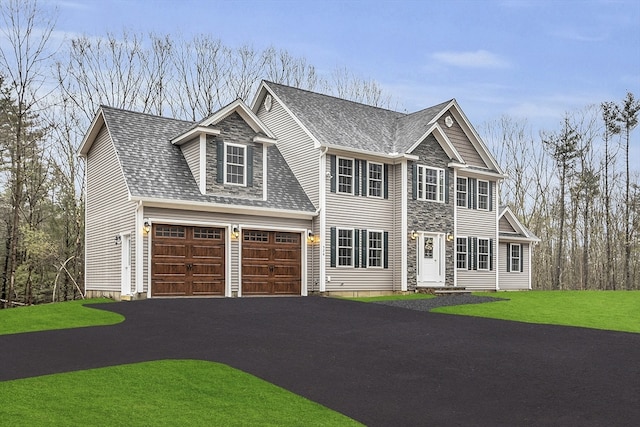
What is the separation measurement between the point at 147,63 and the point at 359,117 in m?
15.5

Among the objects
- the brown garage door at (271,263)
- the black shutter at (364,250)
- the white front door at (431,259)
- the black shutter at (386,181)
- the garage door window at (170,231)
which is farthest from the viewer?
the white front door at (431,259)

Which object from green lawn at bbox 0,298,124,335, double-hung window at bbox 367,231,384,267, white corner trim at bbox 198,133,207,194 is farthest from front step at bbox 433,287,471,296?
green lawn at bbox 0,298,124,335

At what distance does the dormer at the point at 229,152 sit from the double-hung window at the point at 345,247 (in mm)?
3456

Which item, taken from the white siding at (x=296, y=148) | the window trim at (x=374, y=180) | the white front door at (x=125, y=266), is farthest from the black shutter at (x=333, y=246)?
the white front door at (x=125, y=266)

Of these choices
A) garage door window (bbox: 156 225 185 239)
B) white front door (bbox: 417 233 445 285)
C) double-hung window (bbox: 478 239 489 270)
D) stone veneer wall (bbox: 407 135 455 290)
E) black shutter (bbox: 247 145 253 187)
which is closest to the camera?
garage door window (bbox: 156 225 185 239)

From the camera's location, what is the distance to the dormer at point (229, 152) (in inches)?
843

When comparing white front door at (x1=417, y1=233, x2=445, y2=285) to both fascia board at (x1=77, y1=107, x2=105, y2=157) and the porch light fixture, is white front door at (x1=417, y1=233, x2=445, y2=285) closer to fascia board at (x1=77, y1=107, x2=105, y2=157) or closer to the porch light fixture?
the porch light fixture

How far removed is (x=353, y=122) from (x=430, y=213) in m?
5.06

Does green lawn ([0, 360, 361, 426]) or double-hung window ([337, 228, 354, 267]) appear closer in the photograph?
green lawn ([0, 360, 361, 426])

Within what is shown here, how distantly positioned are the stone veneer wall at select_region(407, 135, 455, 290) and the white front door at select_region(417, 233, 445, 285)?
25 cm

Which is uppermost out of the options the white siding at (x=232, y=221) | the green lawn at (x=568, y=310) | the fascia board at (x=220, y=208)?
the fascia board at (x=220, y=208)

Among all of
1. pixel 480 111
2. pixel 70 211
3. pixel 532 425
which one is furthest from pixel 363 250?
pixel 480 111

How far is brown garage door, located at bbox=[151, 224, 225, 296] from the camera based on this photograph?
19750mm

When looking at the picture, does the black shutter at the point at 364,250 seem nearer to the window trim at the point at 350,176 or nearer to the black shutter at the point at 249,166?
the window trim at the point at 350,176
